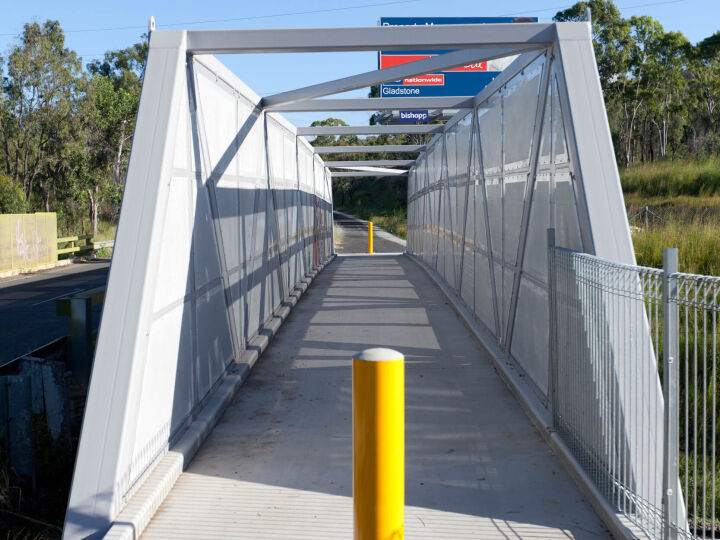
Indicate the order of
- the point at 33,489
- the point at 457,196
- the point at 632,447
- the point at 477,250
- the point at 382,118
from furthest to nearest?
the point at 382,118 → the point at 457,196 → the point at 477,250 → the point at 33,489 → the point at 632,447

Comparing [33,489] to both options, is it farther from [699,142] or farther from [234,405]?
[699,142]

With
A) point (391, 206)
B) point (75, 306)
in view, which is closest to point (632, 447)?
point (75, 306)

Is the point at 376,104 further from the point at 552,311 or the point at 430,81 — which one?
the point at 552,311

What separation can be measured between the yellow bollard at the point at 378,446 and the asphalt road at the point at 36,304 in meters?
5.93

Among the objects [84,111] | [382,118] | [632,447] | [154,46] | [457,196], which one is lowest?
[632,447]

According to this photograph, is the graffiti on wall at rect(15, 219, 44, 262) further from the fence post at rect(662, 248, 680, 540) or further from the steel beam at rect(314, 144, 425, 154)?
the fence post at rect(662, 248, 680, 540)

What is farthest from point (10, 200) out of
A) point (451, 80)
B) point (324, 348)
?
point (324, 348)

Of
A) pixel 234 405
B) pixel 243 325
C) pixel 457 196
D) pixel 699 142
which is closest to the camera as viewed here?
pixel 234 405

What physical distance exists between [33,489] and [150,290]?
89.8 inches

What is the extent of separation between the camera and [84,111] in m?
40.8

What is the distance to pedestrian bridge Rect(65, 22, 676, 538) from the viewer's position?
471 centimetres

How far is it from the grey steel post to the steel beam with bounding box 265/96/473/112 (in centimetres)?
467

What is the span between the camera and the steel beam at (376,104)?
1167 cm

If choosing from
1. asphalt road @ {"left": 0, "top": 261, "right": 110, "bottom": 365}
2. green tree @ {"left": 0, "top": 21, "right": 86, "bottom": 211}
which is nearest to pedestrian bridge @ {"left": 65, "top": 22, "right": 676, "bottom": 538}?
asphalt road @ {"left": 0, "top": 261, "right": 110, "bottom": 365}
